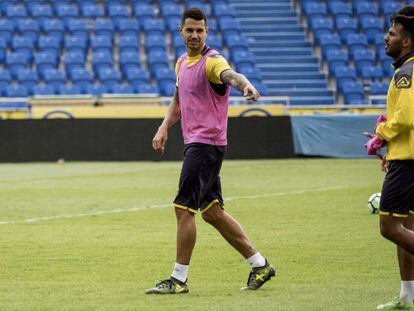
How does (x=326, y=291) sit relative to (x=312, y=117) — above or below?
above

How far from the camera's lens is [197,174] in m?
8.00

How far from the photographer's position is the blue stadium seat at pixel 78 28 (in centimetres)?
3512

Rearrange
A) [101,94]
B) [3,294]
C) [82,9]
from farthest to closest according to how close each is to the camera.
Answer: [82,9], [101,94], [3,294]

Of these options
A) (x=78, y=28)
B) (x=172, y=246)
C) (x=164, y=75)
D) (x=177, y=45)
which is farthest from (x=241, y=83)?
(x=78, y=28)

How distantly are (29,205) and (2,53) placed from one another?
1946 centimetres

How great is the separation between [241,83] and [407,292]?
184 centimetres

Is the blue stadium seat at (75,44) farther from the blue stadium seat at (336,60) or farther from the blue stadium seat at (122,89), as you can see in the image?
the blue stadium seat at (336,60)

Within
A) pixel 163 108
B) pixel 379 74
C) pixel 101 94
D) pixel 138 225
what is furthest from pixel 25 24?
pixel 138 225

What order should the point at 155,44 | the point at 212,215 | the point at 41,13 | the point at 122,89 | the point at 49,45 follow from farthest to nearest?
the point at 41,13 → the point at 155,44 → the point at 49,45 → the point at 122,89 → the point at 212,215

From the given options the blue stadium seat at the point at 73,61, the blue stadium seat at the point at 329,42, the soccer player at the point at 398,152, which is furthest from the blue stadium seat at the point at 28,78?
the soccer player at the point at 398,152

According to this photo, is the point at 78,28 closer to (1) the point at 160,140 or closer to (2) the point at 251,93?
A: (1) the point at 160,140

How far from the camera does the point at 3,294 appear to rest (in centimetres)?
773

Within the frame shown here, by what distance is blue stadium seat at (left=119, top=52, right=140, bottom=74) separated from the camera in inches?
1332

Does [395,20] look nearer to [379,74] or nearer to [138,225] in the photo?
[138,225]
